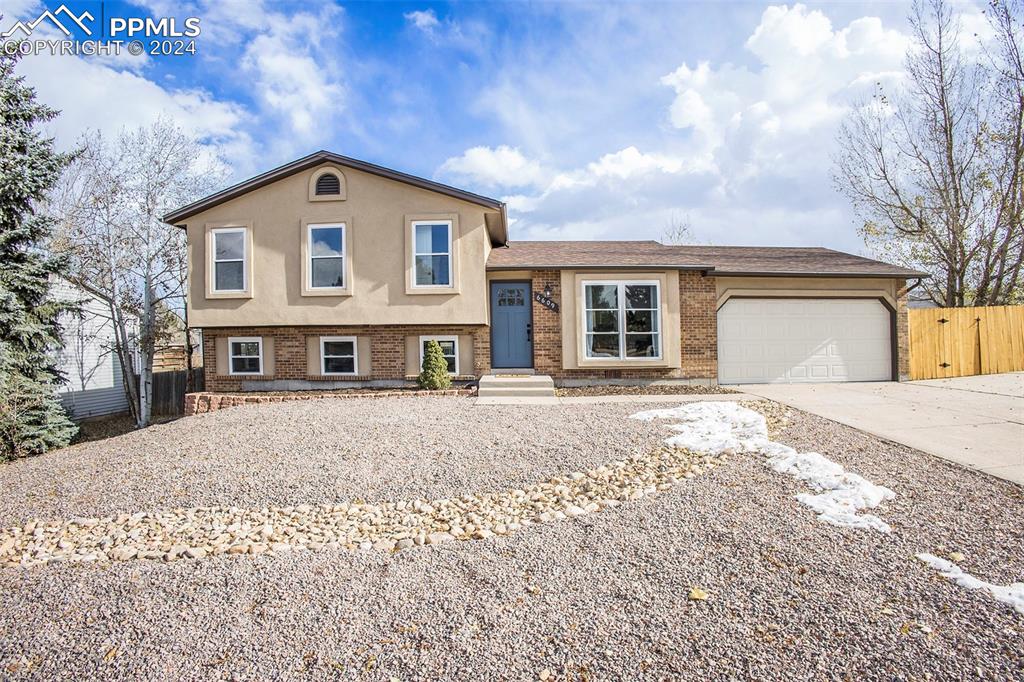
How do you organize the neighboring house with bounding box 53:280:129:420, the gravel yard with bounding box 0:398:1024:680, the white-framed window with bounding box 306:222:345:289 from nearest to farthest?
the gravel yard with bounding box 0:398:1024:680, the white-framed window with bounding box 306:222:345:289, the neighboring house with bounding box 53:280:129:420

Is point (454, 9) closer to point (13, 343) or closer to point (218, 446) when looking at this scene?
point (218, 446)

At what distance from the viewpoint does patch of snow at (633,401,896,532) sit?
416 cm

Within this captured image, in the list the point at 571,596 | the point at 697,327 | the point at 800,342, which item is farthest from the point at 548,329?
the point at 571,596

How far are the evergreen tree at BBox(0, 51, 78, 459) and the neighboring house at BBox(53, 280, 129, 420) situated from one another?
17.6 feet

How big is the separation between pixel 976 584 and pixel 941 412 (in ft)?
20.5

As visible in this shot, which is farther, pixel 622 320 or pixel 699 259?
pixel 699 259

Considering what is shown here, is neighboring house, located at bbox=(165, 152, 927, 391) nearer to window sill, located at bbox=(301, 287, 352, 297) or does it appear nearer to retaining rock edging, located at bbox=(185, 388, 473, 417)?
window sill, located at bbox=(301, 287, 352, 297)

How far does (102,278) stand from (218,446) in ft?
36.7

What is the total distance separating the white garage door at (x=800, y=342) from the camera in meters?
11.9

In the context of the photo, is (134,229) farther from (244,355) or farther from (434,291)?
(434,291)

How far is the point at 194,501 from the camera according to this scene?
4.92 metres

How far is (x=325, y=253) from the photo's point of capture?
37.0 ft

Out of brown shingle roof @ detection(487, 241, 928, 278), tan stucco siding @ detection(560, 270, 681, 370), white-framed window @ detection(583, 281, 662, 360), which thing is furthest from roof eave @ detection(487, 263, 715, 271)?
white-framed window @ detection(583, 281, 662, 360)

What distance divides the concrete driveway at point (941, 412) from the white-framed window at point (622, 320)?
237 centimetres
